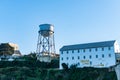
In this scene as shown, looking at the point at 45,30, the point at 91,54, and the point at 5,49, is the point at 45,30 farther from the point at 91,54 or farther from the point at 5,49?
the point at 91,54

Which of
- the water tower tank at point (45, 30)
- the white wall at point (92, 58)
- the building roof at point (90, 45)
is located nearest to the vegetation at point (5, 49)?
the water tower tank at point (45, 30)

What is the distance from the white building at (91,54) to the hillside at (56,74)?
3207 millimetres

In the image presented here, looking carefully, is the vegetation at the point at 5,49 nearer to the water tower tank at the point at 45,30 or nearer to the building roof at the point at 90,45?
the water tower tank at the point at 45,30

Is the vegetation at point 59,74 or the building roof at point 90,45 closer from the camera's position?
the vegetation at point 59,74

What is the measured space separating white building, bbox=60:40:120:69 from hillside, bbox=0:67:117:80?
3.21 m

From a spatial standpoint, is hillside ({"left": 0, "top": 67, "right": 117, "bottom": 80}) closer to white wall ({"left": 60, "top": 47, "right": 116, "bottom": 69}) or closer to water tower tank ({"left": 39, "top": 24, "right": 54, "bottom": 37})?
white wall ({"left": 60, "top": 47, "right": 116, "bottom": 69})

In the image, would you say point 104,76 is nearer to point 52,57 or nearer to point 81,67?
point 81,67

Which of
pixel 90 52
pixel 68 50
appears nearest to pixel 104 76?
pixel 90 52

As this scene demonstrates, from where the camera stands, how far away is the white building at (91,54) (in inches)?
2485

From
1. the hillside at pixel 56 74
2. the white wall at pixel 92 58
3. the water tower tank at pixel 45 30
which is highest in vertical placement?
the water tower tank at pixel 45 30

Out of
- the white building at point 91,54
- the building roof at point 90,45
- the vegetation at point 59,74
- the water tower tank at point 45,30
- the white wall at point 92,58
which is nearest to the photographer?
the vegetation at point 59,74

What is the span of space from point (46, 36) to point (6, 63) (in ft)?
62.1

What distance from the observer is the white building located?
63.1 m

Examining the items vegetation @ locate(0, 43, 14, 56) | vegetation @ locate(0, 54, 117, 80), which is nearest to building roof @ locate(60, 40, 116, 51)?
vegetation @ locate(0, 54, 117, 80)
